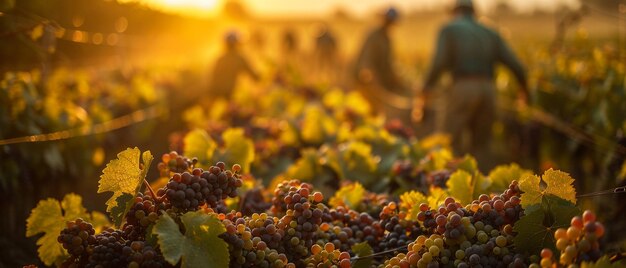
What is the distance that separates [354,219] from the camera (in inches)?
100

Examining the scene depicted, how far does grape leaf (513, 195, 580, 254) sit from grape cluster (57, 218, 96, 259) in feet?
4.13

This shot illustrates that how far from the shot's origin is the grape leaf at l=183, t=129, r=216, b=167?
10.5ft

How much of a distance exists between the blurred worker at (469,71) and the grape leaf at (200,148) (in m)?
4.16

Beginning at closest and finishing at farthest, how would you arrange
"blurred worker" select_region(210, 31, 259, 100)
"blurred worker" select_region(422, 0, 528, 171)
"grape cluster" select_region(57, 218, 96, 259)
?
"grape cluster" select_region(57, 218, 96, 259) → "blurred worker" select_region(422, 0, 528, 171) → "blurred worker" select_region(210, 31, 259, 100)

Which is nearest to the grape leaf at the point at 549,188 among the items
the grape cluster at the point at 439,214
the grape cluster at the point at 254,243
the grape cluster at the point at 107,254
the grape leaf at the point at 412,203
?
the grape cluster at the point at 439,214

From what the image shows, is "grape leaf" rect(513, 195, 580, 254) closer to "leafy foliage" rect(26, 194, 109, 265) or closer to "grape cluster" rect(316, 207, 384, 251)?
"grape cluster" rect(316, 207, 384, 251)

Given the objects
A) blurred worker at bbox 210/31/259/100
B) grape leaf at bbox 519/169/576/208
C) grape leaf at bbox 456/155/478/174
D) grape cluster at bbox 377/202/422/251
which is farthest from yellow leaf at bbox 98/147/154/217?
blurred worker at bbox 210/31/259/100

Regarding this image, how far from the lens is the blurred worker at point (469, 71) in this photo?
6.89m

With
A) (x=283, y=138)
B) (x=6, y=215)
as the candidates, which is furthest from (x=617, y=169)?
(x=6, y=215)

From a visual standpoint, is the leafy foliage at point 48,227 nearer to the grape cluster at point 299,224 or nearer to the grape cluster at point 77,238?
the grape cluster at point 77,238

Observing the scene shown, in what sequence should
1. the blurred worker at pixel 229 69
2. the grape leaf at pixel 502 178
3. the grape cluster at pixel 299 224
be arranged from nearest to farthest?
the grape cluster at pixel 299 224 < the grape leaf at pixel 502 178 < the blurred worker at pixel 229 69

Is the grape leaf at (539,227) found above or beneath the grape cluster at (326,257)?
above

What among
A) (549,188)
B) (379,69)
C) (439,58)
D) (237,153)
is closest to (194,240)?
(549,188)

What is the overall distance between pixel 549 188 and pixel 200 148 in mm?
1839
